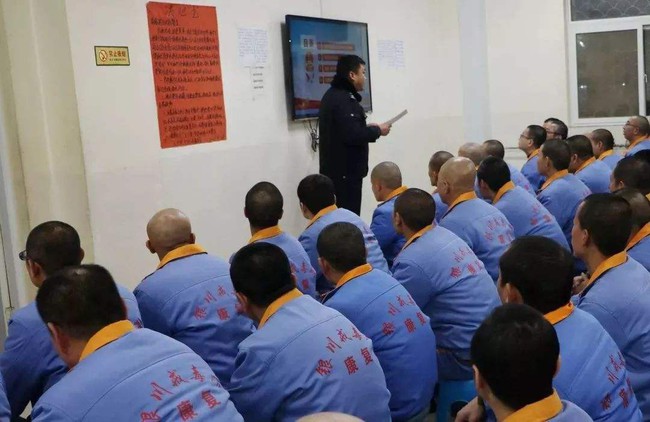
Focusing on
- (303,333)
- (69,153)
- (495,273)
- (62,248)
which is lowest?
(495,273)

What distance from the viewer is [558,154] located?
4.73m

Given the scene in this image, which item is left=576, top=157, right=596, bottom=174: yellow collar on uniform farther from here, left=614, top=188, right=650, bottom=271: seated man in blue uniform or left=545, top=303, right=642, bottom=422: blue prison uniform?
left=545, top=303, right=642, bottom=422: blue prison uniform

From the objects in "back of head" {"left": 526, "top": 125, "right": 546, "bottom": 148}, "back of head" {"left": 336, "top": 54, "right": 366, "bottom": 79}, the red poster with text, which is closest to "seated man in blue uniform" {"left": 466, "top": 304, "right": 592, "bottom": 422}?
→ the red poster with text

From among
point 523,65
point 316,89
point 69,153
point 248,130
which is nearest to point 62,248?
point 69,153

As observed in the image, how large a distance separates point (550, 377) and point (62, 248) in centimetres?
160

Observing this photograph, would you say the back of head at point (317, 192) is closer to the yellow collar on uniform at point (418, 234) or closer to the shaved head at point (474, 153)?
the yellow collar on uniform at point (418, 234)

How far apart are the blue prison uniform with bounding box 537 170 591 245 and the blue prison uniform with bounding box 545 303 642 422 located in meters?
2.77

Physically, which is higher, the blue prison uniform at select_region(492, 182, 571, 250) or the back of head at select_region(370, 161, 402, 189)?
the back of head at select_region(370, 161, 402, 189)

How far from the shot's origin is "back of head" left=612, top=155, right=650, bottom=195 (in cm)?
388

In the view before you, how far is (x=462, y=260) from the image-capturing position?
2.89m

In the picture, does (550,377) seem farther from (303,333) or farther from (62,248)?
(62,248)

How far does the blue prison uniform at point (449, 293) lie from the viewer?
2.85m

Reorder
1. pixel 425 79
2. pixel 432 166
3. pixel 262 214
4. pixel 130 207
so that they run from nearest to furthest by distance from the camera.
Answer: pixel 262 214, pixel 130 207, pixel 432 166, pixel 425 79

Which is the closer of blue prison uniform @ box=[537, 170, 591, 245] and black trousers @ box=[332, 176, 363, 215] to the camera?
blue prison uniform @ box=[537, 170, 591, 245]
